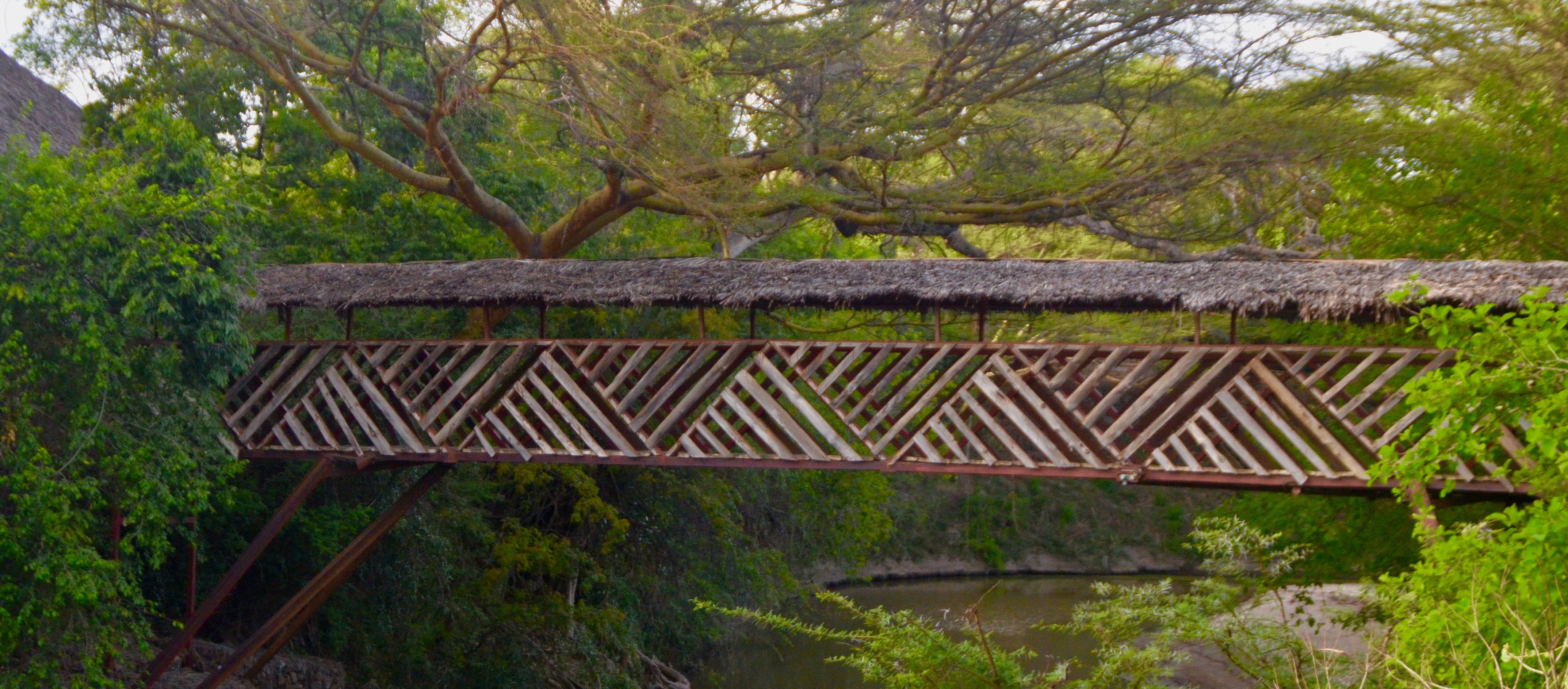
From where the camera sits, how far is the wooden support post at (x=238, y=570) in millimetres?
7613

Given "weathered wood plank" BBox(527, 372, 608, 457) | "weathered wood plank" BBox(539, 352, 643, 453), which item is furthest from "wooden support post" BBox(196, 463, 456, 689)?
"weathered wood plank" BBox(539, 352, 643, 453)

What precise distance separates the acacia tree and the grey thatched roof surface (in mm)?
1425

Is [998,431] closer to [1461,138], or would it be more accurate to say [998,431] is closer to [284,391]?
[284,391]

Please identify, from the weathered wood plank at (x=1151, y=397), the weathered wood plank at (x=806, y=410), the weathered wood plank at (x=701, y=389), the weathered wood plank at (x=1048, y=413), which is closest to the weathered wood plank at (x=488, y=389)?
the weathered wood plank at (x=701, y=389)

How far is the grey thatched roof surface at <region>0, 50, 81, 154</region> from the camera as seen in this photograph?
10.3 metres

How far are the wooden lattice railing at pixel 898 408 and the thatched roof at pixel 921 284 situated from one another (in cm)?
29

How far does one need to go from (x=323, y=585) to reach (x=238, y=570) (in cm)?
51

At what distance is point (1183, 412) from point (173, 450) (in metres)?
5.25

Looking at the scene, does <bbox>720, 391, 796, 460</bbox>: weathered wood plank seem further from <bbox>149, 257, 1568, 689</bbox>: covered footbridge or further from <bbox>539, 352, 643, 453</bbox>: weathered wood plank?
<bbox>539, 352, 643, 453</bbox>: weathered wood plank

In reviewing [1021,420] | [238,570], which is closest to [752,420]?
[1021,420]

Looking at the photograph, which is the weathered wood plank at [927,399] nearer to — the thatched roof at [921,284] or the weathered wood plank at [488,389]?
the thatched roof at [921,284]

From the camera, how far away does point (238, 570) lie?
781cm

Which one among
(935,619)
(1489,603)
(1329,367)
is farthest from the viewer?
(935,619)

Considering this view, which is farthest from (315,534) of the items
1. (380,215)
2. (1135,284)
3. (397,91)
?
(1135,284)
